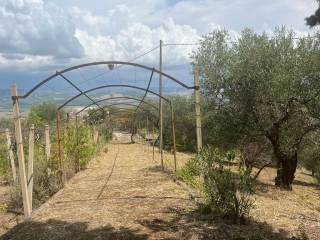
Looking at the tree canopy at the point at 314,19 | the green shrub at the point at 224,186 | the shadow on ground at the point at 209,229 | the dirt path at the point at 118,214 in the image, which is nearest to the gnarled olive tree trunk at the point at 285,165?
the dirt path at the point at 118,214

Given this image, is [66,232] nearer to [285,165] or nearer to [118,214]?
[118,214]

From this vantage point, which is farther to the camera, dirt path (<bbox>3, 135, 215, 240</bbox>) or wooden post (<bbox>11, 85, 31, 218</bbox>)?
wooden post (<bbox>11, 85, 31, 218</bbox>)

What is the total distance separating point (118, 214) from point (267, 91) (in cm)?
858

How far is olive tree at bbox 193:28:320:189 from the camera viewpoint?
15.0 metres

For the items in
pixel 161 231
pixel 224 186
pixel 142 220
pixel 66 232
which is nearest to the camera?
pixel 161 231

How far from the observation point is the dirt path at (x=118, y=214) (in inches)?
281

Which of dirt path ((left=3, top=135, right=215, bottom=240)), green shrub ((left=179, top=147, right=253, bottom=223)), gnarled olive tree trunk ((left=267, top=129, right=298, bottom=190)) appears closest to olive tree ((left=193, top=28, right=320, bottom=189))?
gnarled olive tree trunk ((left=267, top=129, right=298, bottom=190))

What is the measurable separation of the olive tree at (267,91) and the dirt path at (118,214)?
4943 millimetres

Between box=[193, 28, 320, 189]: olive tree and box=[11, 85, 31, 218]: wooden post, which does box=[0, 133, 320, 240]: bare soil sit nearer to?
box=[11, 85, 31, 218]: wooden post

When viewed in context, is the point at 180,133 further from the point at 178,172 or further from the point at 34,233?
the point at 34,233

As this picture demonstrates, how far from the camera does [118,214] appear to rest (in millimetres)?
8414

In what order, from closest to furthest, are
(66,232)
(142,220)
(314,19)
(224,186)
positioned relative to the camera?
(314,19) → (66,232) → (224,186) → (142,220)

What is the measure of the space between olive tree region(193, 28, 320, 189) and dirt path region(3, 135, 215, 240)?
494 cm

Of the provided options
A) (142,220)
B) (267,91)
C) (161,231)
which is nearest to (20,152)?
(142,220)
